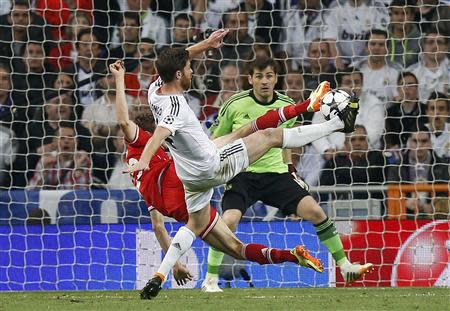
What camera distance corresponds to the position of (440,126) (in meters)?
13.2

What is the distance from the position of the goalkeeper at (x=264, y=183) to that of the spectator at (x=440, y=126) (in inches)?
123

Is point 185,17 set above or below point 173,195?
above

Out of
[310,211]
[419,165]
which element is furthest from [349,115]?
[419,165]

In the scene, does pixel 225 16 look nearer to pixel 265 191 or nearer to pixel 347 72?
pixel 347 72

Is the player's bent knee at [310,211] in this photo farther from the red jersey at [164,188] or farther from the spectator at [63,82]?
the spectator at [63,82]

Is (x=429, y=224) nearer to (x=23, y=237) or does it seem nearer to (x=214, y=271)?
(x=214, y=271)

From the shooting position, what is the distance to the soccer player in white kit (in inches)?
335

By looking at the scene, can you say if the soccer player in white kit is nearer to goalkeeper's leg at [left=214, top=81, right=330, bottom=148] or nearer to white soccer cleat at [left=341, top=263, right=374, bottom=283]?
goalkeeper's leg at [left=214, top=81, right=330, bottom=148]

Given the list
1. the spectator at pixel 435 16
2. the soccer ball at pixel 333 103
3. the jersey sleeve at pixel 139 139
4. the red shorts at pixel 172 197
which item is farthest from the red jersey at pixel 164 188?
the spectator at pixel 435 16

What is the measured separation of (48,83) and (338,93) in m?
5.55

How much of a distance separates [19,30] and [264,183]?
4.65 m

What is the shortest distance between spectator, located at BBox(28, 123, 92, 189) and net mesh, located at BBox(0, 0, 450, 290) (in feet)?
0.05

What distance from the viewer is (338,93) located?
9.13 meters

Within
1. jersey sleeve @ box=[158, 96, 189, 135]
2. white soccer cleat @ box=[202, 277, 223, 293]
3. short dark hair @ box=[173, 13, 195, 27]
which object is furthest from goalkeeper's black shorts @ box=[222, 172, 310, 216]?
short dark hair @ box=[173, 13, 195, 27]
